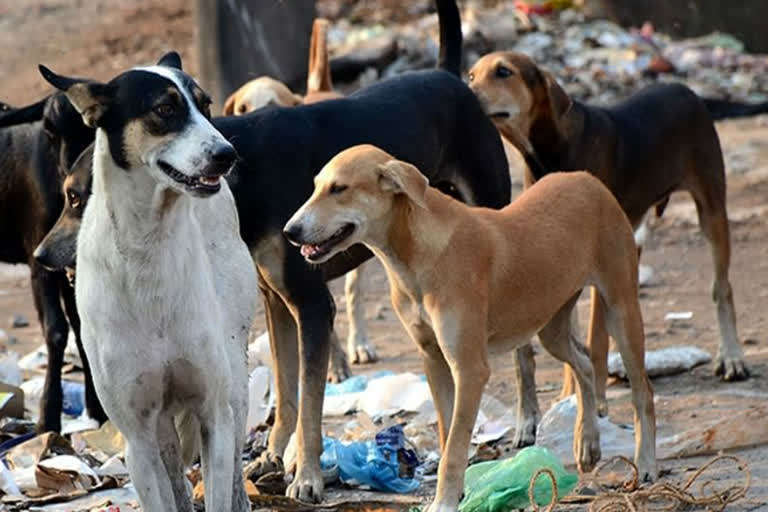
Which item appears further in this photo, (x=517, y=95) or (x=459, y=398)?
(x=517, y=95)

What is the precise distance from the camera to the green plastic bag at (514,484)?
18.4 feet

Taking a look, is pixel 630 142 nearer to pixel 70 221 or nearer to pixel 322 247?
pixel 322 247

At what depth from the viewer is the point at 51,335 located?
7367mm

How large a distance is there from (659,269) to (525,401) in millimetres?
3476

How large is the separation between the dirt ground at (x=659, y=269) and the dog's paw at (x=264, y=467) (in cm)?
146

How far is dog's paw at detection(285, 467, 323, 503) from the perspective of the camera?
6.14 metres

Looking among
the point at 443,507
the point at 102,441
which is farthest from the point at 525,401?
the point at 102,441

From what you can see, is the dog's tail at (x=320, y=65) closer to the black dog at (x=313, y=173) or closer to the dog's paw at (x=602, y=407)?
the black dog at (x=313, y=173)

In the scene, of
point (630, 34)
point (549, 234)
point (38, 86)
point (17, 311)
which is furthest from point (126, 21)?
point (549, 234)

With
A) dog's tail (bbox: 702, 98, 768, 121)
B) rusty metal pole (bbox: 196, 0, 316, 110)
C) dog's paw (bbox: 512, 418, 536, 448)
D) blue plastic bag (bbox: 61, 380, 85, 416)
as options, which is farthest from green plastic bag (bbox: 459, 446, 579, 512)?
dog's tail (bbox: 702, 98, 768, 121)

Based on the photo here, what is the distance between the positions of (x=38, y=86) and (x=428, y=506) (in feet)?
33.7

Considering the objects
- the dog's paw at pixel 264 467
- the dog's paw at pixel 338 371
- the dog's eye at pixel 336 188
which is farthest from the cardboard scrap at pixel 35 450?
the dog's eye at pixel 336 188

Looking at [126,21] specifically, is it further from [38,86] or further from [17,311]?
[17,311]

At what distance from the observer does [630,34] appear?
15.2m
